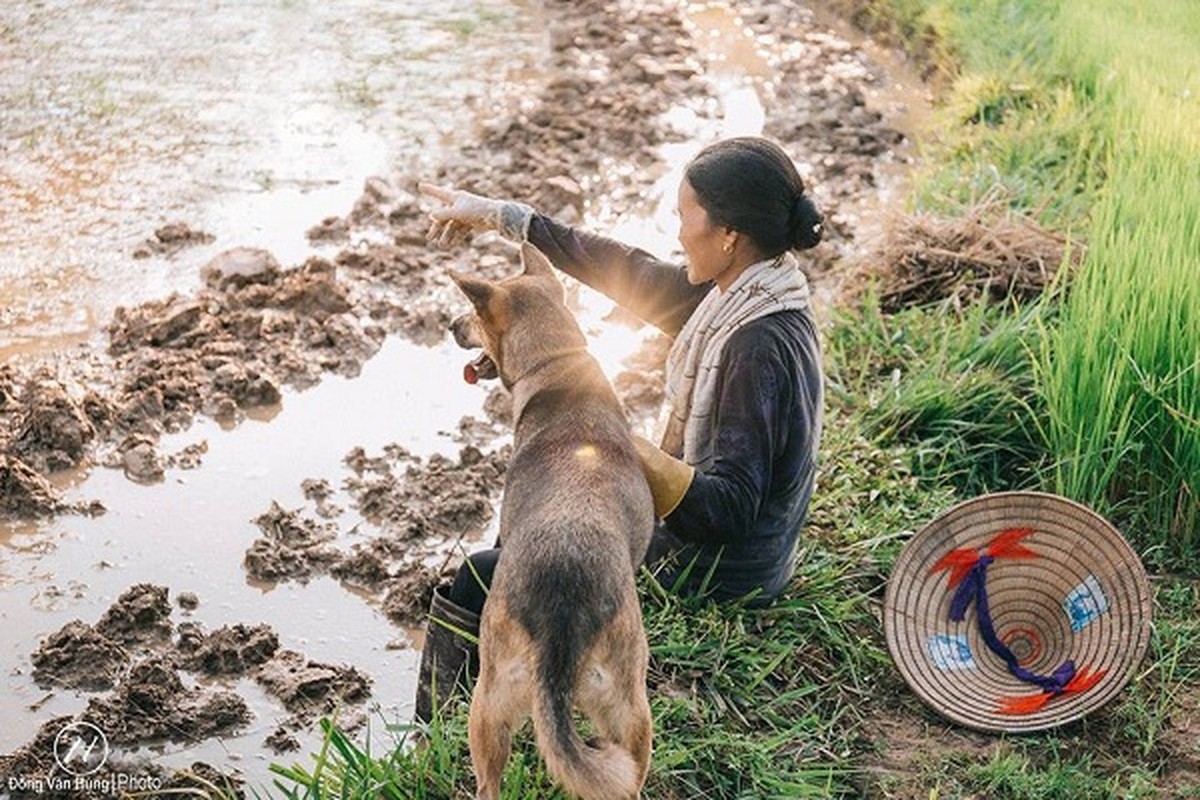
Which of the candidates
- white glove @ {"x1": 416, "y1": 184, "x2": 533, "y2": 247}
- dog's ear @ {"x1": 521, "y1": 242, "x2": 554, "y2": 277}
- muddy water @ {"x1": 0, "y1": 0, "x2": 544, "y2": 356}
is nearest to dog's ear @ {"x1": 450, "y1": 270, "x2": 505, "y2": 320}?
dog's ear @ {"x1": 521, "y1": 242, "x2": 554, "y2": 277}

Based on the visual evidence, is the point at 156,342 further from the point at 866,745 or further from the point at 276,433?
the point at 866,745

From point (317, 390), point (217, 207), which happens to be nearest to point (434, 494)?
point (317, 390)

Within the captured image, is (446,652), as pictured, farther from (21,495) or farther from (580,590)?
(21,495)

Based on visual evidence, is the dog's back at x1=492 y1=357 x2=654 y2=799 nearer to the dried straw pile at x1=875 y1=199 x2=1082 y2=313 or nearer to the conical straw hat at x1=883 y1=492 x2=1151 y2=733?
the conical straw hat at x1=883 y1=492 x2=1151 y2=733

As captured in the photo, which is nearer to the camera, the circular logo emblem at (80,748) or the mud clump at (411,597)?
the circular logo emblem at (80,748)

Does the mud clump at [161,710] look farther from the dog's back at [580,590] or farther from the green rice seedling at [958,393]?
the green rice seedling at [958,393]

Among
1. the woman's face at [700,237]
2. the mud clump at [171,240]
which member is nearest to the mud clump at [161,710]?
the woman's face at [700,237]

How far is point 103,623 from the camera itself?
4.42 metres

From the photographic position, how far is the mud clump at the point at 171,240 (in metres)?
6.65

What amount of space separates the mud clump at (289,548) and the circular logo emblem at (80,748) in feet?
2.86

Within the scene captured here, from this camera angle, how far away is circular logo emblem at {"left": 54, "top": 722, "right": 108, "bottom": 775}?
3893 millimetres

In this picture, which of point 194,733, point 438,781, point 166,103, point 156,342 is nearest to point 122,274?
→ point 156,342

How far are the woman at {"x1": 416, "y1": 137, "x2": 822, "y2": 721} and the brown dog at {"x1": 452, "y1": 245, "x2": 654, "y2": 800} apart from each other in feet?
0.64

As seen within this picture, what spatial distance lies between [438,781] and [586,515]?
0.85 meters
